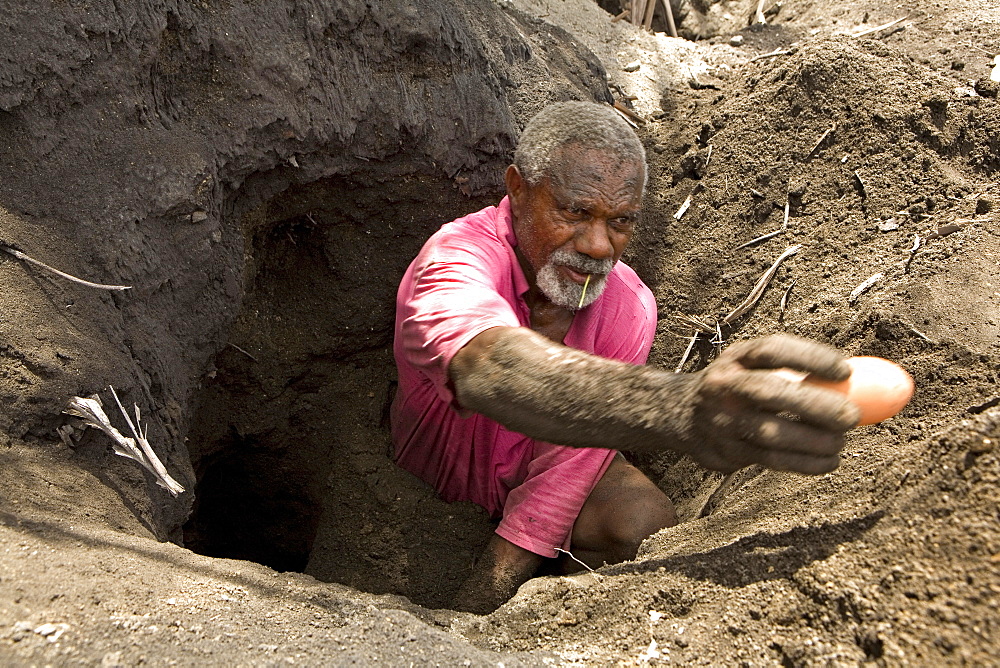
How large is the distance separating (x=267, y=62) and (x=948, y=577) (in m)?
2.53

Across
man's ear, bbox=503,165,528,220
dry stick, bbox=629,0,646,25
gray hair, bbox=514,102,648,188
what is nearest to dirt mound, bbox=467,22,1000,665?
gray hair, bbox=514,102,648,188

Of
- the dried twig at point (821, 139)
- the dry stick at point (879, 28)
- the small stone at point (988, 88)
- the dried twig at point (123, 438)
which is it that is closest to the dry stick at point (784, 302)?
the dried twig at point (821, 139)

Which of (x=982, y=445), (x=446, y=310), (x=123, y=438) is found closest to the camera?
(x=982, y=445)

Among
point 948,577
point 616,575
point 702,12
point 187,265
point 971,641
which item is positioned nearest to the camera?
point 971,641

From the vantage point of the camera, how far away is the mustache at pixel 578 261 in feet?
8.63

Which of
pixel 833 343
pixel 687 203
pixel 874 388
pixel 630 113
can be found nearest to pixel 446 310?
pixel 874 388

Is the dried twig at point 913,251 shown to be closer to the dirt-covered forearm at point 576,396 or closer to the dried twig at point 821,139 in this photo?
the dried twig at point 821,139

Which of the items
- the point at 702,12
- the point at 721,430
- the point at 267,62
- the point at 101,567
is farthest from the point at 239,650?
the point at 702,12

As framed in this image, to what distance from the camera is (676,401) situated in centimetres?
170

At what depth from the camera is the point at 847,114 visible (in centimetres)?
332

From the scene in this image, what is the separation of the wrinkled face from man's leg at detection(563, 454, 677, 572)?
65 cm

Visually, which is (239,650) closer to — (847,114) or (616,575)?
(616,575)

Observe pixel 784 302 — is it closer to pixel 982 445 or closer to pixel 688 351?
pixel 688 351

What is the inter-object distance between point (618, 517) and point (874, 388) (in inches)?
49.0
